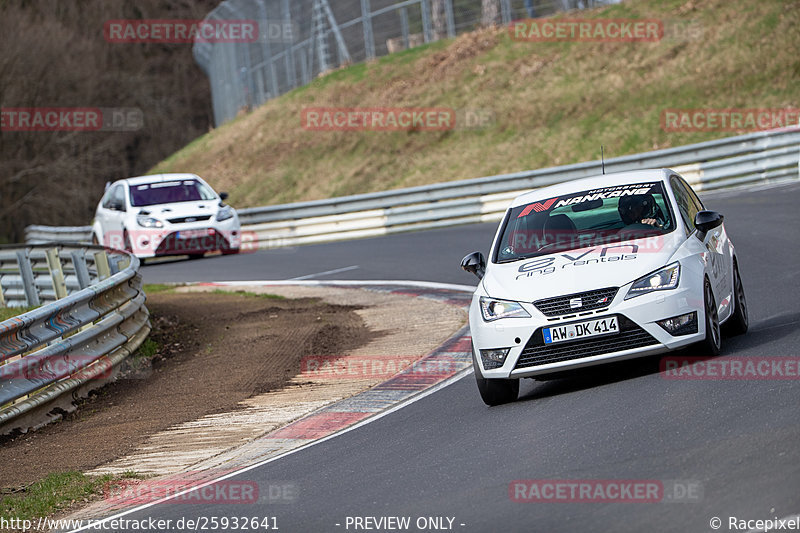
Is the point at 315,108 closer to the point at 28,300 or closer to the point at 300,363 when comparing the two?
the point at 28,300

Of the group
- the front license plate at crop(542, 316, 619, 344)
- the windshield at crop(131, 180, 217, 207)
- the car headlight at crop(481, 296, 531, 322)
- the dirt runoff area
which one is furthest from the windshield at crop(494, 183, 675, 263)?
the windshield at crop(131, 180, 217, 207)

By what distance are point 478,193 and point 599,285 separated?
57.5ft

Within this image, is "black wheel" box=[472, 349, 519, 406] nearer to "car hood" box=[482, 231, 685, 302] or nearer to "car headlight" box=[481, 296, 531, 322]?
"car headlight" box=[481, 296, 531, 322]

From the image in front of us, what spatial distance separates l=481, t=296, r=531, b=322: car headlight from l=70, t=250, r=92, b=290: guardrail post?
28.8 feet

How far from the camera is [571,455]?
251 inches

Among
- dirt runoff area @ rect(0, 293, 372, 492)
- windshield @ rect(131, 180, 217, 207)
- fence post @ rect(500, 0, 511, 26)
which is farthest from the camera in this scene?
fence post @ rect(500, 0, 511, 26)

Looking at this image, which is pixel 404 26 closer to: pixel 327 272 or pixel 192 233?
pixel 192 233

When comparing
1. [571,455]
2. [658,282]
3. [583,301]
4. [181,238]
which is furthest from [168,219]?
[571,455]

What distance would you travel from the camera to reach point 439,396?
913 cm

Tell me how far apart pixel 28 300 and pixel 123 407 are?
296 inches

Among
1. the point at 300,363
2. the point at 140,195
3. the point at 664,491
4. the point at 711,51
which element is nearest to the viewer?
the point at 664,491

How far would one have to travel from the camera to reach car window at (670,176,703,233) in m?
8.98

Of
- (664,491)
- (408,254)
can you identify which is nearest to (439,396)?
(664,491)

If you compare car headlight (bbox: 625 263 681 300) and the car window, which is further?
the car window
